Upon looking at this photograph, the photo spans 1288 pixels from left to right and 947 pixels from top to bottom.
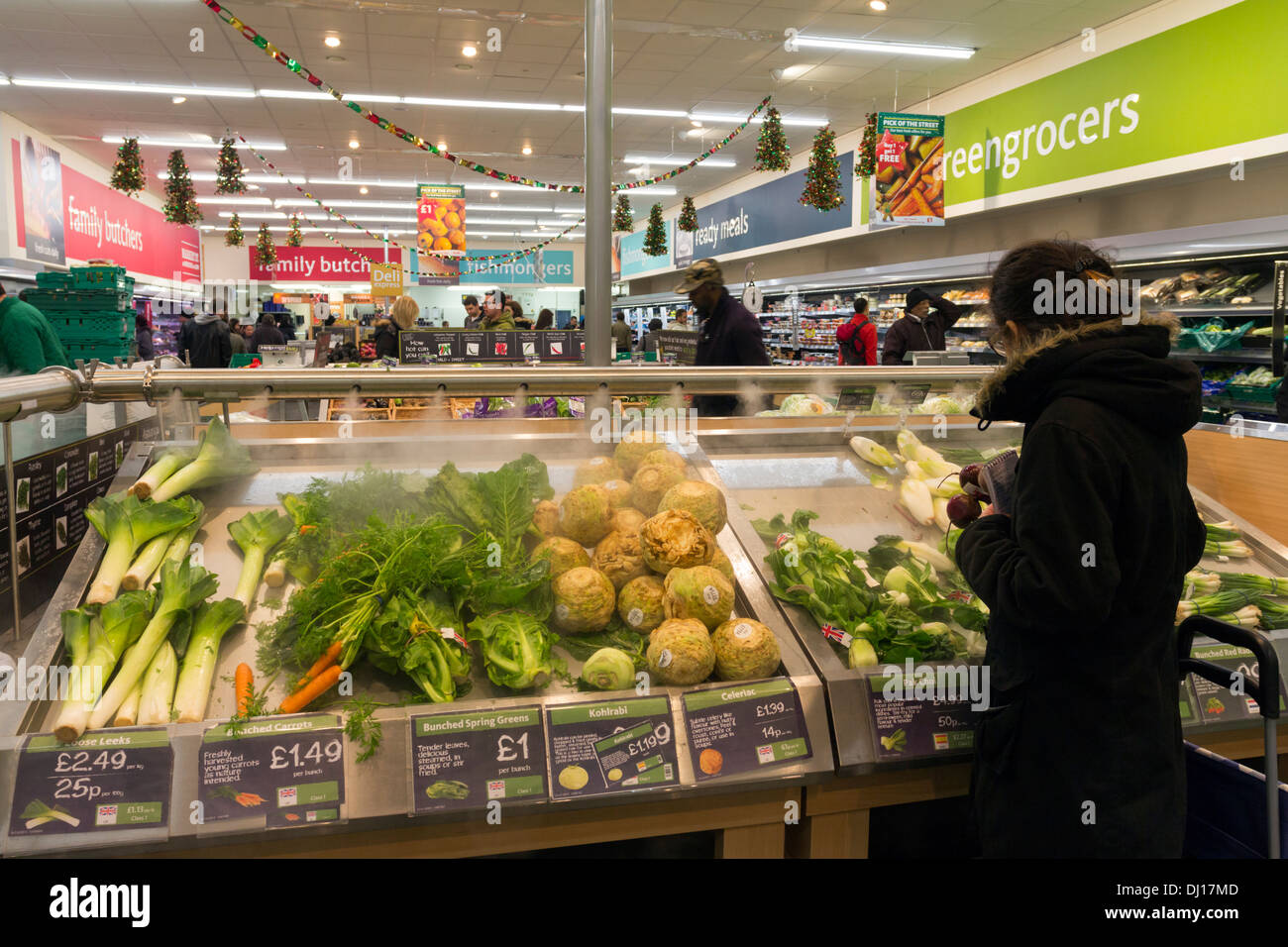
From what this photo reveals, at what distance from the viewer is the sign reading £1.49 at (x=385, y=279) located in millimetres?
17125

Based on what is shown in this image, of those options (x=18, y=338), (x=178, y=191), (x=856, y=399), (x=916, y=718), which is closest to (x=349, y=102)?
(x=18, y=338)

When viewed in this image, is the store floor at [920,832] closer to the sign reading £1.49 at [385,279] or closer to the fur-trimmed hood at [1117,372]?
the fur-trimmed hood at [1117,372]

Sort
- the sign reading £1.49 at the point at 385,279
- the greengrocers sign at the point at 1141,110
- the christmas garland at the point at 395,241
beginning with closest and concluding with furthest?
1. the greengrocers sign at the point at 1141,110
2. the christmas garland at the point at 395,241
3. the sign reading £1.49 at the point at 385,279

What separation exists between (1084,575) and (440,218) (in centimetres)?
1338

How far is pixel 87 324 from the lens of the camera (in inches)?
351

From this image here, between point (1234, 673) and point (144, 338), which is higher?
point (144, 338)

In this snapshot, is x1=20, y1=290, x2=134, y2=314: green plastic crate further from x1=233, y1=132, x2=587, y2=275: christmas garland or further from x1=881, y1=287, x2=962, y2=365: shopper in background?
x1=881, y1=287, x2=962, y2=365: shopper in background

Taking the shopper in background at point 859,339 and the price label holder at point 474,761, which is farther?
the shopper in background at point 859,339

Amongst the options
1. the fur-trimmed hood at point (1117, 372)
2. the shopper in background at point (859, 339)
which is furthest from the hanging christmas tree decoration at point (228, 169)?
the fur-trimmed hood at point (1117, 372)

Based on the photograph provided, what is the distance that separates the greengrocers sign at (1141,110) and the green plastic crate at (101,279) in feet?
29.3

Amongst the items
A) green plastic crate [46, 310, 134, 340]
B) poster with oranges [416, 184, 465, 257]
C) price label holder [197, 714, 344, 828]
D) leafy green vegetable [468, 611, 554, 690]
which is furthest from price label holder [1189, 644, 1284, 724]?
poster with oranges [416, 184, 465, 257]

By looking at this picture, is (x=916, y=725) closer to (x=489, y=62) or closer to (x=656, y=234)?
(x=489, y=62)

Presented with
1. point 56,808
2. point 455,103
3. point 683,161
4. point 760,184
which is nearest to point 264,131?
point 455,103
